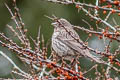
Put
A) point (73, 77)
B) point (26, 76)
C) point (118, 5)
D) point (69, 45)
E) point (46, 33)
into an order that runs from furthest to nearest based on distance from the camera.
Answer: point (46, 33) < point (69, 45) < point (26, 76) < point (73, 77) < point (118, 5)

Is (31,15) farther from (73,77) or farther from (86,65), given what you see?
(73,77)

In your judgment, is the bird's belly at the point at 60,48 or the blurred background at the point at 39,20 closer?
the bird's belly at the point at 60,48

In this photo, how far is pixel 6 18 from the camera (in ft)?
61.6

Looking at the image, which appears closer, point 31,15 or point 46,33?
point 46,33

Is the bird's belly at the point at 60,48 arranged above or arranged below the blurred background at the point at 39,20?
above

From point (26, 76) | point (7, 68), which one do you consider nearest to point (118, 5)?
point (26, 76)

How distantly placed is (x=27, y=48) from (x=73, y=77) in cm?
66

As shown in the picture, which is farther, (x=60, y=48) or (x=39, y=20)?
(x=39, y=20)

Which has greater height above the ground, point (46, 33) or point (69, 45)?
point (69, 45)

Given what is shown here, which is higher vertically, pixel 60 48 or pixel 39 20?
pixel 60 48

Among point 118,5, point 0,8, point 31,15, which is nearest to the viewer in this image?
point 118,5

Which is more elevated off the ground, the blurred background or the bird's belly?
the bird's belly

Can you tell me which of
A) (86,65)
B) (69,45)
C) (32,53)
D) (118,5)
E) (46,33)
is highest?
(118,5)

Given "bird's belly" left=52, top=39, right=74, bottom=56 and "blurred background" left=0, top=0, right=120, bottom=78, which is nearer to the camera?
"bird's belly" left=52, top=39, right=74, bottom=56
